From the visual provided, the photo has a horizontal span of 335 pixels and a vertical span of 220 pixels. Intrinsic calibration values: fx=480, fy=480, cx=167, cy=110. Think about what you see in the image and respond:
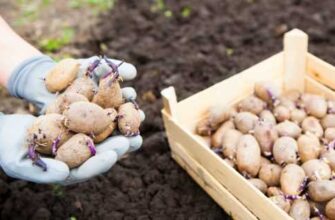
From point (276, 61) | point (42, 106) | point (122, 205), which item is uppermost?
point (42, 106)

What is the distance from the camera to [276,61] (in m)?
2.62

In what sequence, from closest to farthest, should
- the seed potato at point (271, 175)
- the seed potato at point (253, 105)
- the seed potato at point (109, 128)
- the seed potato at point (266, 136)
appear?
the seed potato at point (109, 128)
the seed potato at point (271, 175)
the seed potato at point (266, 136)
the seed potato at point (253, 105)

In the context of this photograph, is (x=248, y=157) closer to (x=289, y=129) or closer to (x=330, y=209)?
(x=289, y=129)

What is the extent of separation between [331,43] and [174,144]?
1.39m

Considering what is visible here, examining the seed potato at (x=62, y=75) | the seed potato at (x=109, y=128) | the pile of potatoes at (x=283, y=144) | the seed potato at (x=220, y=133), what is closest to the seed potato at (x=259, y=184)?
the pile of potatoes at (x=283, y=144)

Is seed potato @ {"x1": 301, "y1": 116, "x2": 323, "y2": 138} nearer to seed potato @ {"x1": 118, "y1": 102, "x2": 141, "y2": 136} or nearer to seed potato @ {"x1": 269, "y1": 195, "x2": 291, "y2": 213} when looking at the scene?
seed potato @ {"x1": 269, "y1": 195, "x2": 291, "y2": 213}

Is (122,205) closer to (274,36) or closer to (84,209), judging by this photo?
(84,209)

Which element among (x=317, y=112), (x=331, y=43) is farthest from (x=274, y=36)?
(x=317, y=112)

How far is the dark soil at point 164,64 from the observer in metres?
2.37

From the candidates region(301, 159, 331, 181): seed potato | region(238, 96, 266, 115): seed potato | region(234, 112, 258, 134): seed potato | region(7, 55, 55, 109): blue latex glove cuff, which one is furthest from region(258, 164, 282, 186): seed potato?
region(7, 55, 55, 109): blue latex glove cuff

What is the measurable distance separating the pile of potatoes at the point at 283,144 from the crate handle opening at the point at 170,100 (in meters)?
0.22

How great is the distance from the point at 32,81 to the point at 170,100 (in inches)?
25.4

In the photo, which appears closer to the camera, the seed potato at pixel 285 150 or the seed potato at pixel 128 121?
the seed potato at pixel 128 121

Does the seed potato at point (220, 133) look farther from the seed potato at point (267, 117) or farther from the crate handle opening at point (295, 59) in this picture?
the crate handle opening at point (295, 59)
